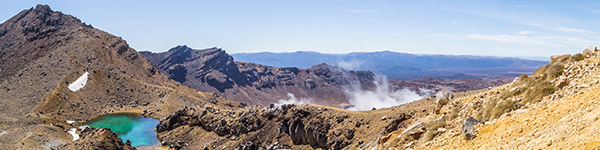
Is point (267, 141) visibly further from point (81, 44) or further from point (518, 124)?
point (81, 44)

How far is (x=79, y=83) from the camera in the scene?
14300cm

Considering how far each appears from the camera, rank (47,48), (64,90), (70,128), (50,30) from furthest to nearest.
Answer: (50,30)
(47,48)
(64,90)
(70,128)

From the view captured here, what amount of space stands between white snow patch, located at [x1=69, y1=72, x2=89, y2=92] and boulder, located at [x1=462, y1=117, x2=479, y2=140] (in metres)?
150

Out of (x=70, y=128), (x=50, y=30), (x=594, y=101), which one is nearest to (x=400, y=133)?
(x=594, y=101)

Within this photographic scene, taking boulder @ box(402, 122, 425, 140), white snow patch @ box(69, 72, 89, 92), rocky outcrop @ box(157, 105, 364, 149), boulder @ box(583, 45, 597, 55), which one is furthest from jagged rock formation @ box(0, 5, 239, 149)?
boulder @ box(583, 45, 597, 55)

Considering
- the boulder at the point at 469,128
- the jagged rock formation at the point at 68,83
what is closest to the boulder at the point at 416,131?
the boulder at the point at 469,128

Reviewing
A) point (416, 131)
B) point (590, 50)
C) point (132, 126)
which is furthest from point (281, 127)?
point (132, 126)

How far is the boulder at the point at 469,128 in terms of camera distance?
1866 centimetres

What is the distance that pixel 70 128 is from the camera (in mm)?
86250

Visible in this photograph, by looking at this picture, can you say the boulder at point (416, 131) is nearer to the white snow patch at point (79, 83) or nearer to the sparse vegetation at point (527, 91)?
the sparse vegetation at point (527, 91)

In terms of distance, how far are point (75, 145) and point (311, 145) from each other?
1428 inches

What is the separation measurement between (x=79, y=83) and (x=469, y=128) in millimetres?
157379

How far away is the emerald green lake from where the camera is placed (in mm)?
96031

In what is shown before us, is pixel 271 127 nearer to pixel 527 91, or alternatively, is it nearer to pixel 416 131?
pixel 416 131
